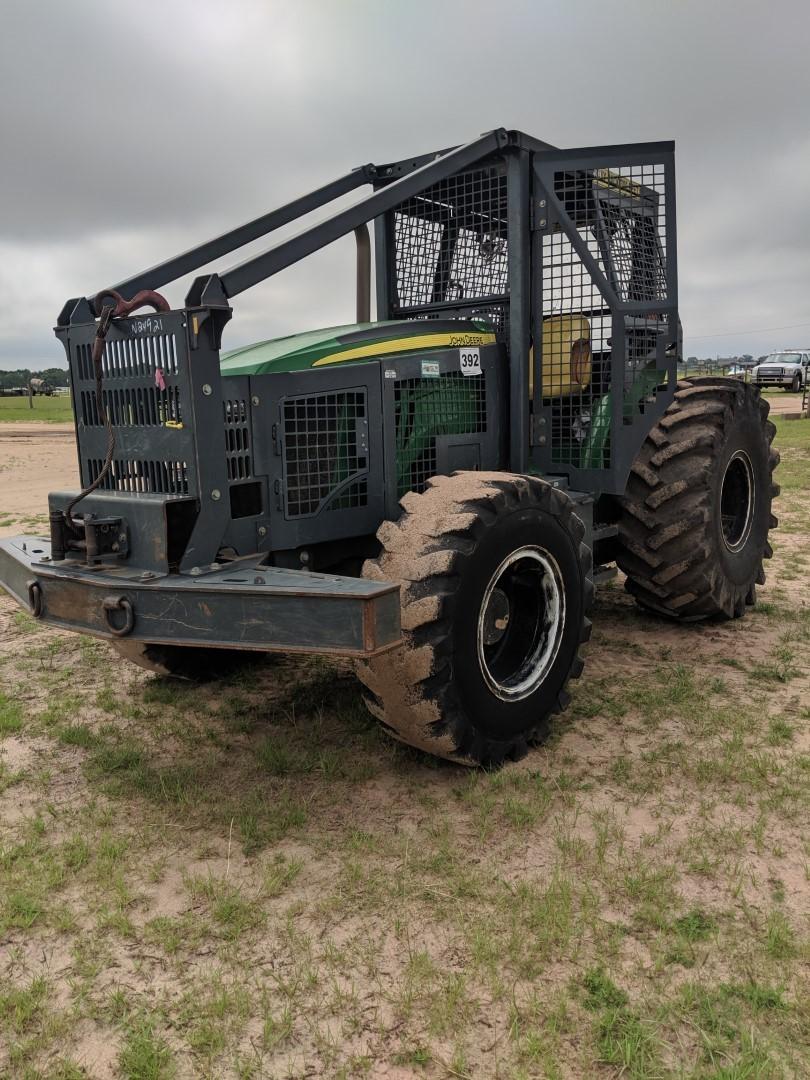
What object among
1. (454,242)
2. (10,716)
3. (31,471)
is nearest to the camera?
(10,716)

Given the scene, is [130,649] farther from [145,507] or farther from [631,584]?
[631,584]

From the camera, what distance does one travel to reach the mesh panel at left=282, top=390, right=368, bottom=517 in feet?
12.9

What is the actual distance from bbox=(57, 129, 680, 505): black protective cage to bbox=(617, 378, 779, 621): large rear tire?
23 cm

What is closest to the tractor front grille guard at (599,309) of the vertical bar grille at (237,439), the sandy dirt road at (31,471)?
the vertical bar grille at (237,439)

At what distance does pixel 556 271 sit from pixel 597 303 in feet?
0.98

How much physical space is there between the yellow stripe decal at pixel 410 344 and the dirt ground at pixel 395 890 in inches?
69.4

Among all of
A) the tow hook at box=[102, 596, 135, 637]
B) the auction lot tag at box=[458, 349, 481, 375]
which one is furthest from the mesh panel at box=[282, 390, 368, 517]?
the tow hook at box=[102, 596, 135, 637]

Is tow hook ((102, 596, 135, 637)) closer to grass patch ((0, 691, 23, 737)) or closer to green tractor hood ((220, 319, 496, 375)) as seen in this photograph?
green tractor hood ((220, 319, 496, 375))

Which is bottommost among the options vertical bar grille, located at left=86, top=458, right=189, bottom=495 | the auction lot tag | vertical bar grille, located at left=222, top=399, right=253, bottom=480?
vertical bar grille, located at left=86, top=458, right=189, bottom=495

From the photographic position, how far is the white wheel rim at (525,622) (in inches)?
156

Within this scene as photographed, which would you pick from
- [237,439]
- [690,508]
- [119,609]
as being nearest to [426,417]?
[237,439]

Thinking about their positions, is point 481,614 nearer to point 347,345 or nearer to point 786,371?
point 347,345

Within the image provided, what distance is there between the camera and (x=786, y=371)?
36.4m

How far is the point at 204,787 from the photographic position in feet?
12.1
